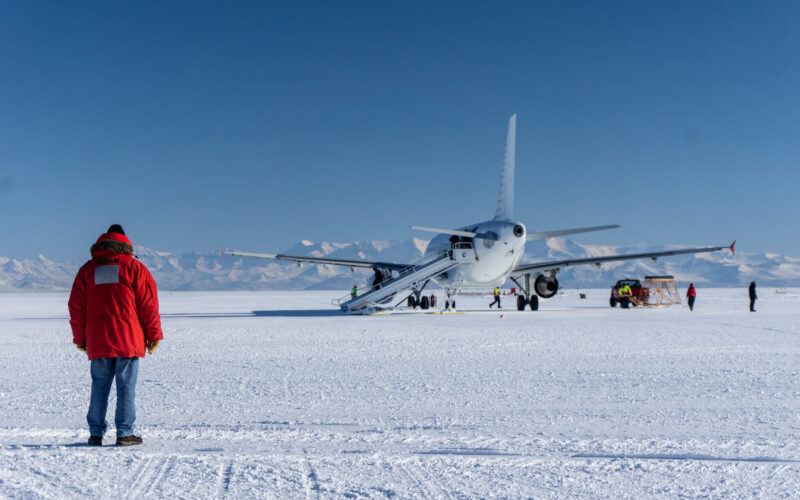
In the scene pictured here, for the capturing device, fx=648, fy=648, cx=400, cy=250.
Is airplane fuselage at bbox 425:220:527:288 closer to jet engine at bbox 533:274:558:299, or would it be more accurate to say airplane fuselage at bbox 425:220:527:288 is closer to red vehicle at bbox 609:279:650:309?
jet engine at bbox 533:274:558:299

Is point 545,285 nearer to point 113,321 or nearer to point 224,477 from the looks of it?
point 113,321

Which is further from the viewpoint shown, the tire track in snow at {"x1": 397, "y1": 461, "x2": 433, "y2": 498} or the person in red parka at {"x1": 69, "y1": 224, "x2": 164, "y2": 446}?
the person in red parka at {"x1": 69, "y1": 224, "x2": 164, "y2": 446}

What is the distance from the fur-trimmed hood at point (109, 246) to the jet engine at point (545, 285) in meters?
30.9

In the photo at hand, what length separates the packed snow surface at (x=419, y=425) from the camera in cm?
464

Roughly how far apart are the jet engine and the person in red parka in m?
30.8

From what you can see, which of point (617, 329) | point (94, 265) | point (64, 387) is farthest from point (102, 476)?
point (617, 329)

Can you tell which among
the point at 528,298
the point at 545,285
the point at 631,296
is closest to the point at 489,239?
the point at 545,285

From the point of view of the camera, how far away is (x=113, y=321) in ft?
18.3

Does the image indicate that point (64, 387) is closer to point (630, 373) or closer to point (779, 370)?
point (630, 373)

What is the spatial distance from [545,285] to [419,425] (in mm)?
29338

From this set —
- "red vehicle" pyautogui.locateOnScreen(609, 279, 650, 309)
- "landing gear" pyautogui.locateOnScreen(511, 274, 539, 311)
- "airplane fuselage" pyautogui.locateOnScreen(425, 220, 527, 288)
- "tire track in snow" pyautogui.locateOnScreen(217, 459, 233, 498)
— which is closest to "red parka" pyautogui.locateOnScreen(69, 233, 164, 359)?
"tire track in snow" pyautogui.locateOnScreen(217, 459, 233, 498)

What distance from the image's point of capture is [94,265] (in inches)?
222

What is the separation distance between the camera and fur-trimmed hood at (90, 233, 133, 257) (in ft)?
18.4

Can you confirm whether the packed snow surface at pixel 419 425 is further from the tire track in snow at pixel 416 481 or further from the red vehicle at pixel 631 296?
the red vehicle at pixel 631 296
